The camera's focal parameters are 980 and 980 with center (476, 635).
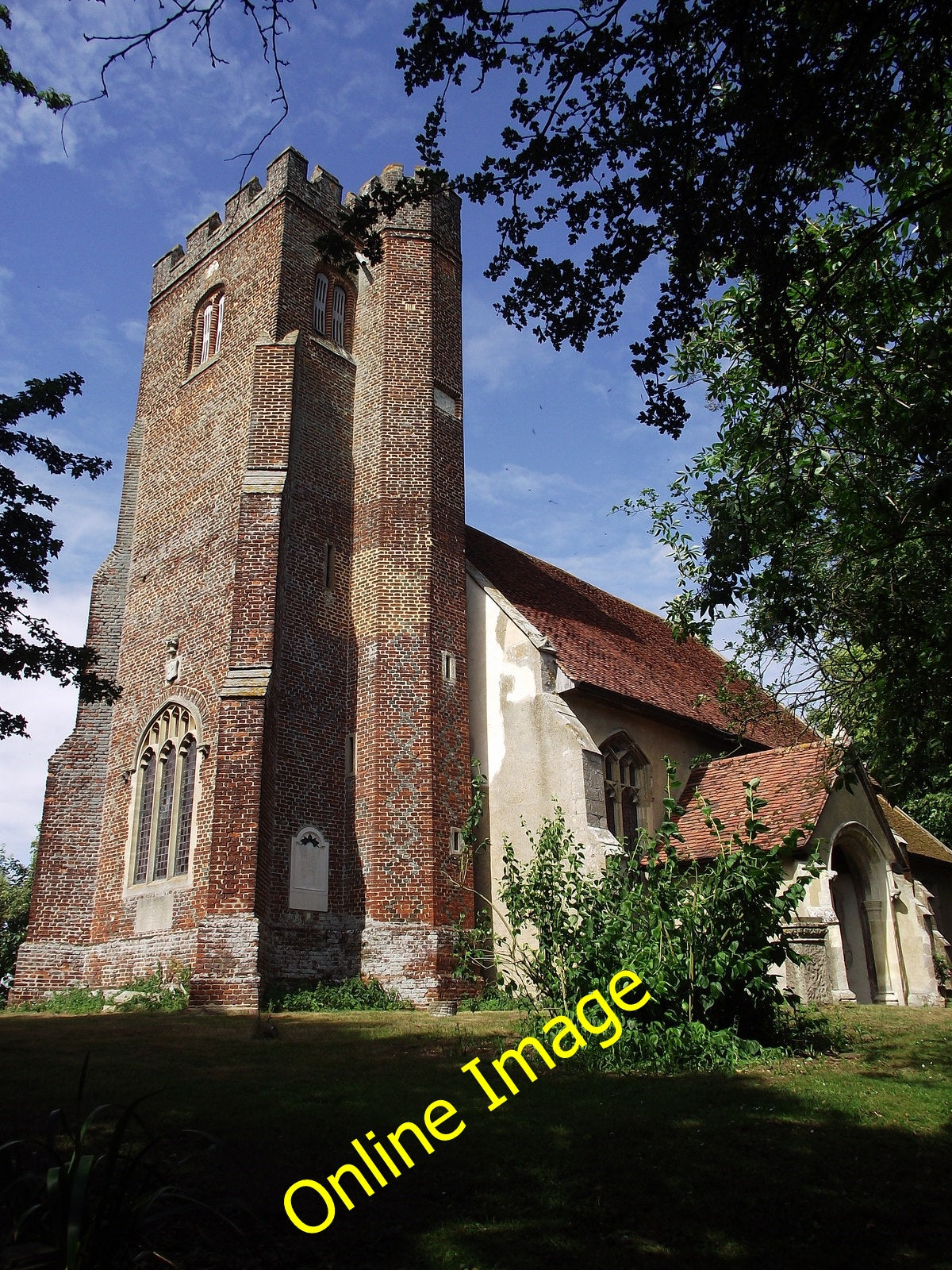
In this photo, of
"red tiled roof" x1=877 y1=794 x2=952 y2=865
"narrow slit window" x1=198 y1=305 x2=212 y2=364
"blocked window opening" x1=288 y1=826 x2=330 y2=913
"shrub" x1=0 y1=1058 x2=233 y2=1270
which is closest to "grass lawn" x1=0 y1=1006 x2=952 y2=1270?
"shrub" x1=0 y1=1058 x2=233 y2=1270

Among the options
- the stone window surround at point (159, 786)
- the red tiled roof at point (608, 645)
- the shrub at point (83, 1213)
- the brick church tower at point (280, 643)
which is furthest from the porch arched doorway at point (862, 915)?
the shrub at point (83, 1213)

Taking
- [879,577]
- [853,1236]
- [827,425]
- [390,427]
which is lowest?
[853,1236]

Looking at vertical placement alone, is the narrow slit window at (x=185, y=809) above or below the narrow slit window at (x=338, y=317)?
below

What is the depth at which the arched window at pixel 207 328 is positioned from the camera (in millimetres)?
20438

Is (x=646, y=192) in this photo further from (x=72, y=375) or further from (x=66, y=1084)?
(x=72, y=375)

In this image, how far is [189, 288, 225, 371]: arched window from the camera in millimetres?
20438

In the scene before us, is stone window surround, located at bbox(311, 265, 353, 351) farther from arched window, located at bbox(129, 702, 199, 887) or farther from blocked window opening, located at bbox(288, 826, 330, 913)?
blocked window opening, located at bbox(288, 826, 330, 913)

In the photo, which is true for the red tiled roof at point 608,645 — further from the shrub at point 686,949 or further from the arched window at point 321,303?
the shrub at point 686,949

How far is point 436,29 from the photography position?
5418 mm

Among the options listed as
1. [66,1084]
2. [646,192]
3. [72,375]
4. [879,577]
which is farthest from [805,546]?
[72,375]

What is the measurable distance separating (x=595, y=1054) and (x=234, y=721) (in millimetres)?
8239

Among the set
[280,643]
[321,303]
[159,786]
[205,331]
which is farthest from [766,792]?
[205,331]

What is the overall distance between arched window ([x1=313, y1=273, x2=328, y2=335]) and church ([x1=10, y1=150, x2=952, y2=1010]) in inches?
2.0

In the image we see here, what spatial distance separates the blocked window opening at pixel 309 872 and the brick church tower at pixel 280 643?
0.03 m
